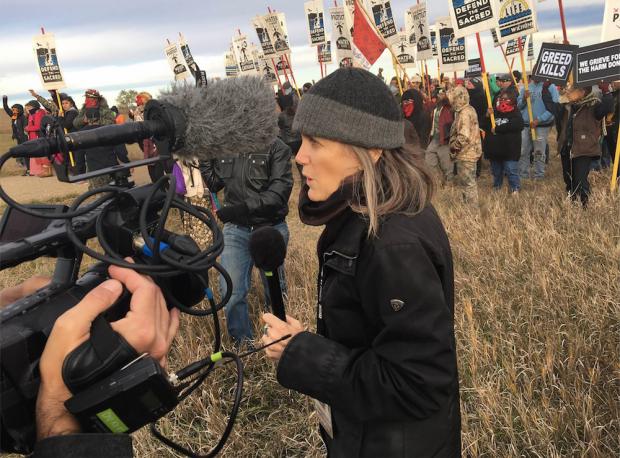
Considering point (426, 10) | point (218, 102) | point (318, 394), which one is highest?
point (426, 10)

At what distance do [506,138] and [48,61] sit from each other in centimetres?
873

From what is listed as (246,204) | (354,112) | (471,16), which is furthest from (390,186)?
(471,16)

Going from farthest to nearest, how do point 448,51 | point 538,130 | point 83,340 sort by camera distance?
1. point 448,51
2. point 538,130
3. point 83,340

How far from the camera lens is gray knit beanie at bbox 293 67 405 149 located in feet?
4.65

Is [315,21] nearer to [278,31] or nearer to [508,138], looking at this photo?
[278,31]

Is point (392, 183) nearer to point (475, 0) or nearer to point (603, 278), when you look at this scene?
point (603, 278)

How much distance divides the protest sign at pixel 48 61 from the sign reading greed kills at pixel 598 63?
29.9 ft

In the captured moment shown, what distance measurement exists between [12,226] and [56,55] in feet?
32.7

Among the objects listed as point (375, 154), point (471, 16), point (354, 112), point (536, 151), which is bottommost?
point (536, 151)

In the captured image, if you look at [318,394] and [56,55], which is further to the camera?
[56,55]

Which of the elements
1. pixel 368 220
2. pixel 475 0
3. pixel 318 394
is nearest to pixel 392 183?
pixel 368 220

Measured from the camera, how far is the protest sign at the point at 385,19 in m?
10.4

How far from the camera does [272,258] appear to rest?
1.63m

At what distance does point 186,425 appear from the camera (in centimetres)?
270
